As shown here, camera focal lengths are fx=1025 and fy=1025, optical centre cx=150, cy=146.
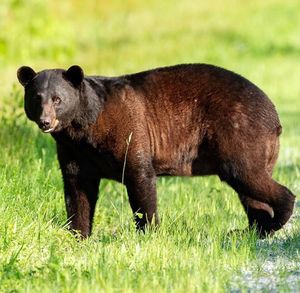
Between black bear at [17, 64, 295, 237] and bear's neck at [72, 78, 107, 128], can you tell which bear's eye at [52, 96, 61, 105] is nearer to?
black bear at [17, 64, 295, 237]

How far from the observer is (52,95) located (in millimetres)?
7871

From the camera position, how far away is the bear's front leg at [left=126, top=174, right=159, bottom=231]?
806 cm

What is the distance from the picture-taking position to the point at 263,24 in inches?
1176

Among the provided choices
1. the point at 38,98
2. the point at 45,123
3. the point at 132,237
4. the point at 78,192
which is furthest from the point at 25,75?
the point at 132,237

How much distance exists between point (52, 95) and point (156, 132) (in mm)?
975

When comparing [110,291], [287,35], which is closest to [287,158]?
[110,291]

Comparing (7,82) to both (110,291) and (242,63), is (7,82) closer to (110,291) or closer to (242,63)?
(242,63)

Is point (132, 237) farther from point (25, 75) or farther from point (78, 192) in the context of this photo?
point (25, 75)

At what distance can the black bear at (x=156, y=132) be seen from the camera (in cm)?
805

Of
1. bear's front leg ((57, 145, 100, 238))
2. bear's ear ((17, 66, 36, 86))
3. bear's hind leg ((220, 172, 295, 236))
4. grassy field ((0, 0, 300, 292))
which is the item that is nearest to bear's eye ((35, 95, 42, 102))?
bear's ear ((17, 66, 36, 86))

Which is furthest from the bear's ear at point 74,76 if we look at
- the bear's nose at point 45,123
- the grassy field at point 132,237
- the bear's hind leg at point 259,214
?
the bear's hind leg at point 259,214

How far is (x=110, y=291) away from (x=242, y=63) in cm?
1794

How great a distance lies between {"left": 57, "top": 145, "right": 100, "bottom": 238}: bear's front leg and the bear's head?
403 mm

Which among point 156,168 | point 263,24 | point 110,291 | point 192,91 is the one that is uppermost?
point 263,24
